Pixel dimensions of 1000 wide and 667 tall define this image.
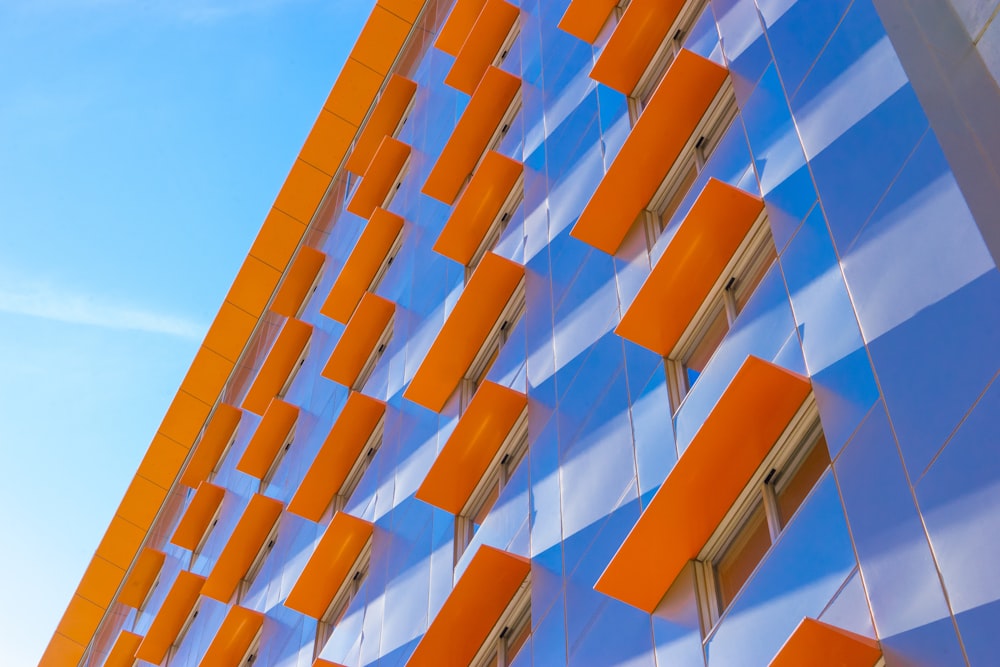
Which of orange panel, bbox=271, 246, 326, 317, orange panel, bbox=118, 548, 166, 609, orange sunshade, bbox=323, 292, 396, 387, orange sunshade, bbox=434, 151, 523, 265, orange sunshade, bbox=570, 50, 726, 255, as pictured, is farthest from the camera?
orange panel, bbox=118, 548, 166, 609

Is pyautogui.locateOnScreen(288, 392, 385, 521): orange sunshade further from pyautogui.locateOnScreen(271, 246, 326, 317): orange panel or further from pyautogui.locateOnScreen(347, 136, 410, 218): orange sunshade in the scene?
pyautogui.locateOnScreen(271, 246, 326, 317): orange panel

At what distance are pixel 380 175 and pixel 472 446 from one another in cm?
1120

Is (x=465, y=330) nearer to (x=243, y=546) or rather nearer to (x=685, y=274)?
(x=685, y=274)

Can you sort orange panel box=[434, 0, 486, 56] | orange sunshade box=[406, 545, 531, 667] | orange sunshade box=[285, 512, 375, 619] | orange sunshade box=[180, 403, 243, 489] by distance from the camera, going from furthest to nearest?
orange sunshade box=[180, 403, 243, 489] → orange panel box=[434, 0, 486, 56] → orange sunshade box=[285, 512, 375, 619] → orange sunshade box=[406, 545, 531, 667]

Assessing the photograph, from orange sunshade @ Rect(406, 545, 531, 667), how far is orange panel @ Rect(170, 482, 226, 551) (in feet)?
46.7

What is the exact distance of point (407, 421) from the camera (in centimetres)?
1645

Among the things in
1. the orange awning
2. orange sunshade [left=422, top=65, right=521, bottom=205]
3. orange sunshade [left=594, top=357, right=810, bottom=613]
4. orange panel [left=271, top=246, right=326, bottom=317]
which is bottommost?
orange sunshade [left=594, top=357, right=810, bottom=613]

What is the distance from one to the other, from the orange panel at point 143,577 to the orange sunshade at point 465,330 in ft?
50.8

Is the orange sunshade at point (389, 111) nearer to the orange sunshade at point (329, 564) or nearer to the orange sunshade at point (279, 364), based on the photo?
the orange sunshade at point (279, 364)

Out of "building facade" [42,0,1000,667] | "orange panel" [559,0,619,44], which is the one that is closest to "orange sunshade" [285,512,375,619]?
"building facade" [42,0,1000,667]

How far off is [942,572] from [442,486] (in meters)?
8.09

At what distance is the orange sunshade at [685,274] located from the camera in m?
9.88

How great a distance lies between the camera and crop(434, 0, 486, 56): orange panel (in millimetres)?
22375

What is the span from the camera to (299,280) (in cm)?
2653
